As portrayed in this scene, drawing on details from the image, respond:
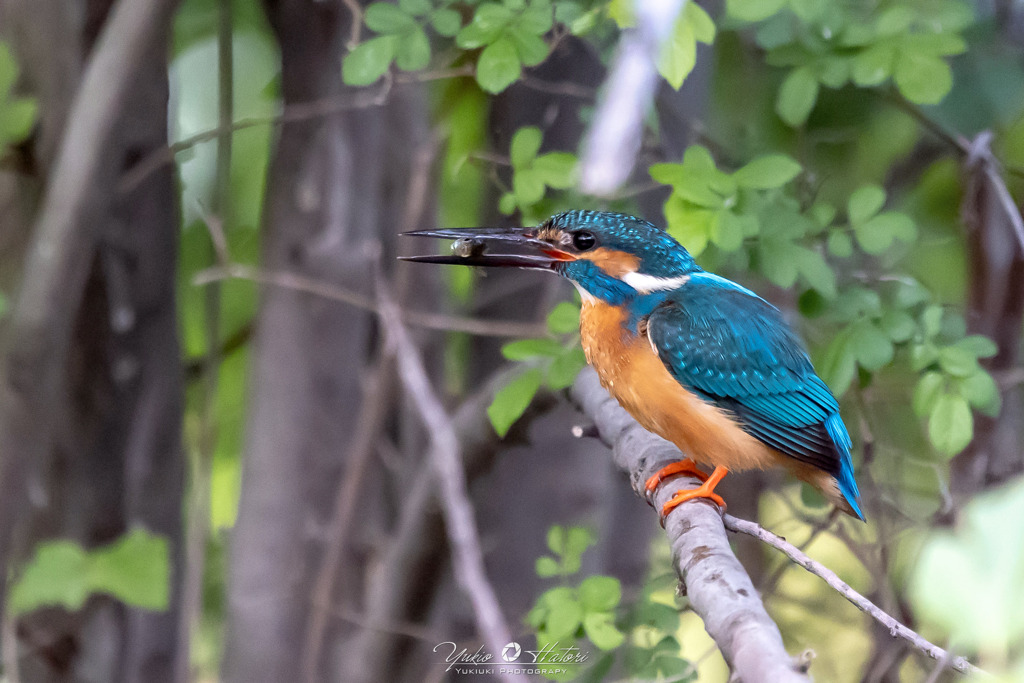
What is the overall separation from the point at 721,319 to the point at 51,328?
1289 mm

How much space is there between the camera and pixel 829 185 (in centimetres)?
161

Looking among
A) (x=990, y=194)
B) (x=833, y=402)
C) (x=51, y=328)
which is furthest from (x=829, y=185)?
(x=51, y=328)

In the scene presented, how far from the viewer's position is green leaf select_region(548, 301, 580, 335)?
4.15 feet

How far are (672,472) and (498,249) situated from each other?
15.6 inches

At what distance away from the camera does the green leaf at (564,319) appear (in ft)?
4.15

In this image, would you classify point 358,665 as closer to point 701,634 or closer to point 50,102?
point 701,634

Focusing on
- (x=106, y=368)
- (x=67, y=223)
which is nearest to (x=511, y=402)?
(x=67, y=223)

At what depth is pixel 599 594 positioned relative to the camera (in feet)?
3.92

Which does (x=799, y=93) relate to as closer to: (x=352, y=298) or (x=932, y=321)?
(x=932, y=321)

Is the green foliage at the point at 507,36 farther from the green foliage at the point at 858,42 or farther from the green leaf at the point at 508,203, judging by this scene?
the green foliage at the point at 858,42

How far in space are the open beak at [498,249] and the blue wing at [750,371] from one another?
0.54 ft

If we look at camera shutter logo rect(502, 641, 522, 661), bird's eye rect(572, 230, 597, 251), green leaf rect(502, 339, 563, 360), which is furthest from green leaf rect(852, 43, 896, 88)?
camera shutter logo rect(502, 641, 522, 661)

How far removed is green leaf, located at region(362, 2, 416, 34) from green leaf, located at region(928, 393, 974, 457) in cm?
95

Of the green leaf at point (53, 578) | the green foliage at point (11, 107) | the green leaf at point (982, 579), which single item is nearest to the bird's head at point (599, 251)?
the green leaf at point (982, 579)
